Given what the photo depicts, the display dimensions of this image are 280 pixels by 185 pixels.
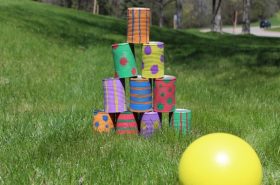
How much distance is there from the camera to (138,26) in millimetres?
5148

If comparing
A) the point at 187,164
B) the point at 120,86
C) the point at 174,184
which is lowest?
the point at 174,184

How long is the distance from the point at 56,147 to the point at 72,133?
411 millimetres

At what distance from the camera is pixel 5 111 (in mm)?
6367

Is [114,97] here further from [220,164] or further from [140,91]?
[220,164]

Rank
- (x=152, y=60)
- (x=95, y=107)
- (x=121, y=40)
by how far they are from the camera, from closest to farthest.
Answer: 1. (x=152, y=60)
2. (x=95, y=107)
3. (x=121, y=40)

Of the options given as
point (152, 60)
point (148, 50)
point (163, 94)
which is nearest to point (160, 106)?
point (163, 94)

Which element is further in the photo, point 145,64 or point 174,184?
point 145,64

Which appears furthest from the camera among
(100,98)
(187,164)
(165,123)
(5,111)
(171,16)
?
(171,16)

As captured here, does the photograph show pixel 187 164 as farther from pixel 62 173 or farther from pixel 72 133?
pixel 72 133

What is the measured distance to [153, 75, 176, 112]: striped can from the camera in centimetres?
513

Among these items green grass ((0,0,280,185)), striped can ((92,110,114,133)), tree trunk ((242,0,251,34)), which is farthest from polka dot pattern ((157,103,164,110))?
tree trunk ((242,0,251,34))

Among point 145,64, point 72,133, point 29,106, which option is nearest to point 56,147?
point 72,133

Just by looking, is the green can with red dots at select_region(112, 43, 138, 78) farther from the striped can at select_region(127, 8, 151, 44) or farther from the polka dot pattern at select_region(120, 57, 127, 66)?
the striped can at select_region(127, 8, 151, 44)

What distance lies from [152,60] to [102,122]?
88 cm
